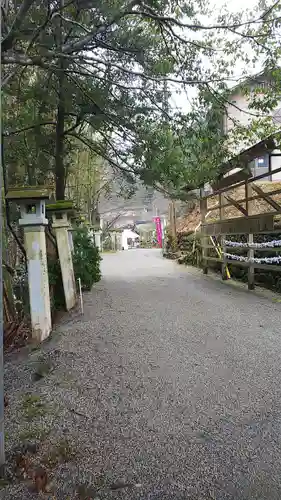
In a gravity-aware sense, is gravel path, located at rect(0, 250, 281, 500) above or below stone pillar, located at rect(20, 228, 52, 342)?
below

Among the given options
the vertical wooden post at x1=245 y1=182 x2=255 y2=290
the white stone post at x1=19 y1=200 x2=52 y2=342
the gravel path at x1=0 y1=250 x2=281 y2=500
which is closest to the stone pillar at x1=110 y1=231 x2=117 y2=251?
the vertical wooden post at x1=245 y1=182 x2=255 y2=290

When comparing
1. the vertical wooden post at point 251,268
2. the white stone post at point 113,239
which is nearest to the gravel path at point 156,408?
the vertical wooden post at point 251,268

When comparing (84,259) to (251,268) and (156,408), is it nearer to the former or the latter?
(251,268)

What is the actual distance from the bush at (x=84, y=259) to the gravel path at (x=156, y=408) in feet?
5.52

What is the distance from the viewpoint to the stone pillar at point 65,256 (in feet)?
18.4

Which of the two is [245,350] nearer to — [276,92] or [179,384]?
[179,384]

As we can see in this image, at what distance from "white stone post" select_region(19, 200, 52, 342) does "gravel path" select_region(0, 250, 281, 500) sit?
0.91 ft

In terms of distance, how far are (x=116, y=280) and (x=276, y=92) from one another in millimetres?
5715

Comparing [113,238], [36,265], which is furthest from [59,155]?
[113,238]

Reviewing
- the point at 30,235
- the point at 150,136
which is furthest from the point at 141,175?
the point at 30,235

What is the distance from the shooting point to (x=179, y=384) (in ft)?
10.1

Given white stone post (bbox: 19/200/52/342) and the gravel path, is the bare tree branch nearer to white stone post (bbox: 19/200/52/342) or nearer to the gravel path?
white stone post (bbox: 19/200/52/342)

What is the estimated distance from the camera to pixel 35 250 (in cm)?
410

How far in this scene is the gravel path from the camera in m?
1.95
